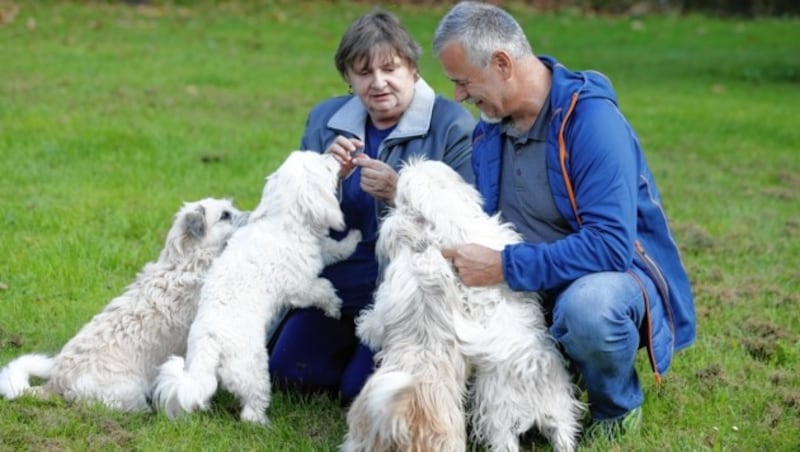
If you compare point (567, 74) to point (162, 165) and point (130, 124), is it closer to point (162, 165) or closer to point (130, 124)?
point (162, 165)

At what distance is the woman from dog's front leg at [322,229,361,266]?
0.05 m

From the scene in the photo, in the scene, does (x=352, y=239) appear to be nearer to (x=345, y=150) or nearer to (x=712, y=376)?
(x=345, y=150)

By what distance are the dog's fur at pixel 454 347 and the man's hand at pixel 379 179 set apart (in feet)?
1.21

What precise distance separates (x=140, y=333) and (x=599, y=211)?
2.10m

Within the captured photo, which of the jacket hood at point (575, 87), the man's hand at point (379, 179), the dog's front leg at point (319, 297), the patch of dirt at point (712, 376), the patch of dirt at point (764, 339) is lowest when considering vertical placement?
the patch of dirt at point (764, 339)

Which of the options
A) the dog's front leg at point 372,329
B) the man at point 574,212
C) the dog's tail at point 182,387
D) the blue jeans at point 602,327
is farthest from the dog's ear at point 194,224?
the blue jeans at point 602,327

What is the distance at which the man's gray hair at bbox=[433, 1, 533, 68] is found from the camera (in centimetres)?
428

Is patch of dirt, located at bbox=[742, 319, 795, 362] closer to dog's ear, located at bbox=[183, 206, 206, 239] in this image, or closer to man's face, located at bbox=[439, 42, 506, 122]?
man's face, located at bbox=[439, 42, 506, 122]

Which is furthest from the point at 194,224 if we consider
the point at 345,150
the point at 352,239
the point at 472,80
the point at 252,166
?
the point at 252,166

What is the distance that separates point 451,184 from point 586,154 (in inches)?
21.9

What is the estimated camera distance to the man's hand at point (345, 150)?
497 centimetres

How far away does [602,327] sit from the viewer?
406 cm

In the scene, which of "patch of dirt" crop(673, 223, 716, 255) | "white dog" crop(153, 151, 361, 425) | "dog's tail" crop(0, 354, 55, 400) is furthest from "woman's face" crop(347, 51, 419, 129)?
"patch of dirt" crop(673, 223, 716, 255)

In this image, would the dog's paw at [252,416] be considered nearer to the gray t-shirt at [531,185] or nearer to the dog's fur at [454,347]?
the dog's fur at [454,347]
